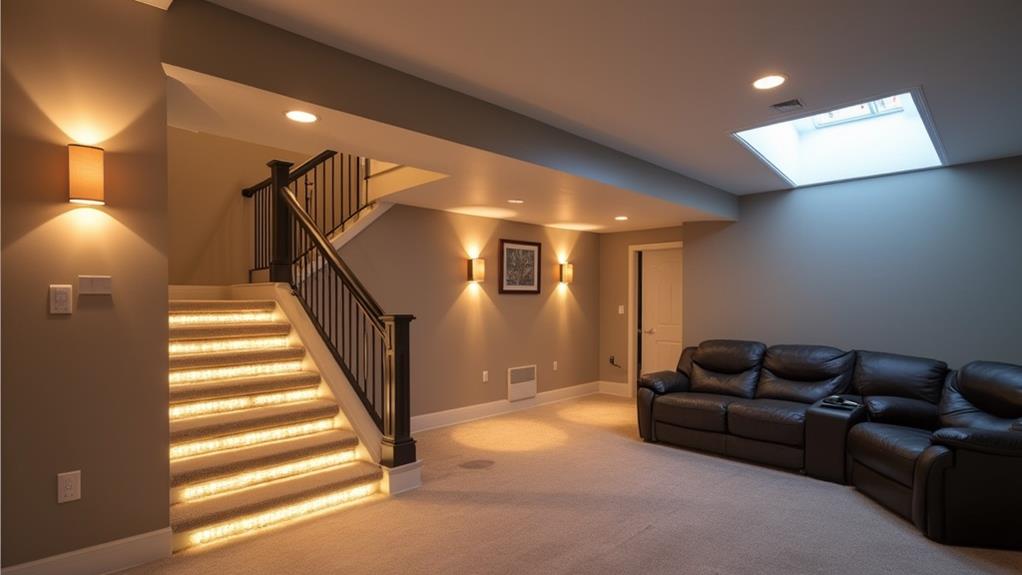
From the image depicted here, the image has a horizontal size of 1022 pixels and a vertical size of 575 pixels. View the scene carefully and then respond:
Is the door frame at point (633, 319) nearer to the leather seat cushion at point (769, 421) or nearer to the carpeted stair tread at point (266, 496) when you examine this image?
the leather seat cushion at point (769, 421)

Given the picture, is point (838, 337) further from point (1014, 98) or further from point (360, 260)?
point (360, 260)

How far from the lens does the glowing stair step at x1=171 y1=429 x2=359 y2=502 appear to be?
9.75 ft

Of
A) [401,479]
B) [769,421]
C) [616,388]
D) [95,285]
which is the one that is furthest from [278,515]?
[616,388]

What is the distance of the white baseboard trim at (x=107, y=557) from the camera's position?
2238mm

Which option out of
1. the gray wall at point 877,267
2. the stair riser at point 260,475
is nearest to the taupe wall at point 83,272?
the stair riser at point 260,475

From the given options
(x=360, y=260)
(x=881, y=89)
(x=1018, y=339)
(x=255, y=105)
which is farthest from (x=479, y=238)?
(x=1018, y=339)

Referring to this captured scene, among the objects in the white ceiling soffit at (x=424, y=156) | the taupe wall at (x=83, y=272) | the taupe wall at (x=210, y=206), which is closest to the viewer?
the taupe wall at (x=83, y=272)

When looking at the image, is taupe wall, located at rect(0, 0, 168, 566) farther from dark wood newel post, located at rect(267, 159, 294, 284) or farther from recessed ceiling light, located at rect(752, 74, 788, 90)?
recessed ceiling light, located at rect(752, 74, 788, 90)

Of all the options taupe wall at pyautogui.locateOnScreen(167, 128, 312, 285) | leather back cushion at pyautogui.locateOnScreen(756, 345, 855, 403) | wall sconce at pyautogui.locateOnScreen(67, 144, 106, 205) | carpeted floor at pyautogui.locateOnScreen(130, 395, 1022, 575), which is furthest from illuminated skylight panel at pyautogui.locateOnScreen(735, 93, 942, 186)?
taupe wall at pyautogui.locateOnScreen(167, 128, 312, 285)

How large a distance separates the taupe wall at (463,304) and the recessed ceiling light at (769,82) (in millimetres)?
3455

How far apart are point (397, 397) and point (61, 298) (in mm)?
1916

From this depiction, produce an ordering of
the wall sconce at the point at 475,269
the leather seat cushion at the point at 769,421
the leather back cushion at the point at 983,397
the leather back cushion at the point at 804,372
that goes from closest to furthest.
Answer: the leather back cushion at the point at 983,397 → the leather seat cushion at the point at 769,421 → the leather back cushion at the point at 804,372 → the wall sconce at the point at 475,269

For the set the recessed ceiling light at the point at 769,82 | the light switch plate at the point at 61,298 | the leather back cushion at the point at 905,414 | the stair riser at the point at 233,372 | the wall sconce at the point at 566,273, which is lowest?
the leather back cushion at the point at 905,414

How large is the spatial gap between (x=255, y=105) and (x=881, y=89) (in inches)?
134
